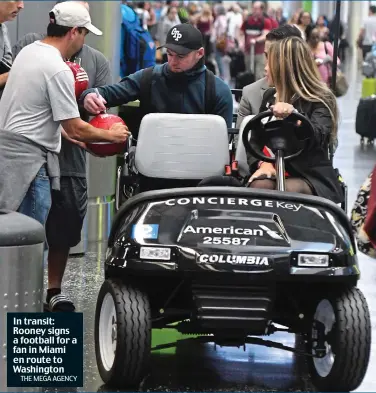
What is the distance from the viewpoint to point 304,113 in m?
7.00

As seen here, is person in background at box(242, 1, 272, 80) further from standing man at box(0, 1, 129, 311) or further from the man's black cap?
standing man at box(0, 1, 129, 311)

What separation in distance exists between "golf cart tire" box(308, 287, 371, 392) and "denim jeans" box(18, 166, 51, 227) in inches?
73.7

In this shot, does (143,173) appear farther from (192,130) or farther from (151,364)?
(151,364)

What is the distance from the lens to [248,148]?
22.2 ft

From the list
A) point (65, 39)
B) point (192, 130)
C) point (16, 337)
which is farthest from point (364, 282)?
point (16, 337)

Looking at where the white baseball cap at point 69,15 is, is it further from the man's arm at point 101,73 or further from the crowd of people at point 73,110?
the man's arm at point 101,73

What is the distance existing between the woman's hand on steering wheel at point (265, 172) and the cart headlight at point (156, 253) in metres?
1.22

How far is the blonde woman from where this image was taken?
6.88 m

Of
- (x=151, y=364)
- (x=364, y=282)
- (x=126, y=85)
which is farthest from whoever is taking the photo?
(x=364, y=282)

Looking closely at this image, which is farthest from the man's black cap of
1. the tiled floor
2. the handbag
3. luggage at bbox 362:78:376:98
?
luggage at bbox 362:78:376:98

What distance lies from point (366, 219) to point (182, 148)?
1.63 m

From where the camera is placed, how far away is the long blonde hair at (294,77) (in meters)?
7.07

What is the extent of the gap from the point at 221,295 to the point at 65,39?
6.53 ft

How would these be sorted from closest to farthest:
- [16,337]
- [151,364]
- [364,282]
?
1. [16,337]
2. [151,364]
3. [364,282]
